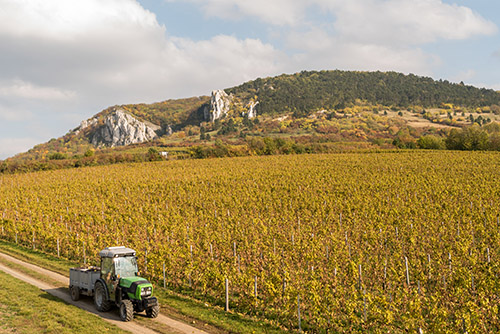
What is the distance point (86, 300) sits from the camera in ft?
50.2

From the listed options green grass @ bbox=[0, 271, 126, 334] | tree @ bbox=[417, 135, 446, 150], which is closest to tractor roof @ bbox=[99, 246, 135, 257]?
green grass @ bbox=[0, 271, 126, 334]

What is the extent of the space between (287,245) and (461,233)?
32.8 ft

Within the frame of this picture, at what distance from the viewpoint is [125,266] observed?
44.2ft

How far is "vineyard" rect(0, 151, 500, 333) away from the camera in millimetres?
13133

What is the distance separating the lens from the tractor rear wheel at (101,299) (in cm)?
1354

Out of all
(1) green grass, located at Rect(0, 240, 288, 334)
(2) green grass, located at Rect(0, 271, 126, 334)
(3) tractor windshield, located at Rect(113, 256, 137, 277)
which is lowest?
(1) green grass, located at Rect(0, 240, 288, 334)

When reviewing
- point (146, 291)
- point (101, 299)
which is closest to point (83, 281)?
point (101, 299)

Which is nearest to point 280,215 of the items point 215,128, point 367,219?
point 367,219

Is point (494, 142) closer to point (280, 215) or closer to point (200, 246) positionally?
point (280, 215)

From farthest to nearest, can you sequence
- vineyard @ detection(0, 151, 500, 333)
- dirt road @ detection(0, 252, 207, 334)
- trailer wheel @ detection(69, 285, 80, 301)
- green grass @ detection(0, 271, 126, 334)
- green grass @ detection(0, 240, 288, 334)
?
trailer wheel @ detection(69, 285, 80, 301) → vineyard @ detection(0, 151, 500, 333) → green grass @ detection(0, 240, 288, 334) → dirt road @ detection(0, 252, 207, 334) → green grass @ detection(0, 271, 126, 334)

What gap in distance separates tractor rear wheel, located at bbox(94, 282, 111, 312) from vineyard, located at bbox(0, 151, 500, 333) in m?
3.91

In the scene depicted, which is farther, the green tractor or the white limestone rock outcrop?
the white limestone rock outcrop

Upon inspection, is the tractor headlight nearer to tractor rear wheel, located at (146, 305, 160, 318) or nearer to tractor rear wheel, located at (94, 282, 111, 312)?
tractor rear wheel, located at (146, 305, 160, 318)

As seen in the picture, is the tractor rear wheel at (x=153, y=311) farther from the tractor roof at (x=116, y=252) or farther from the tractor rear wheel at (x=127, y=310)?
the tractor roof at (x=116, y=252)
